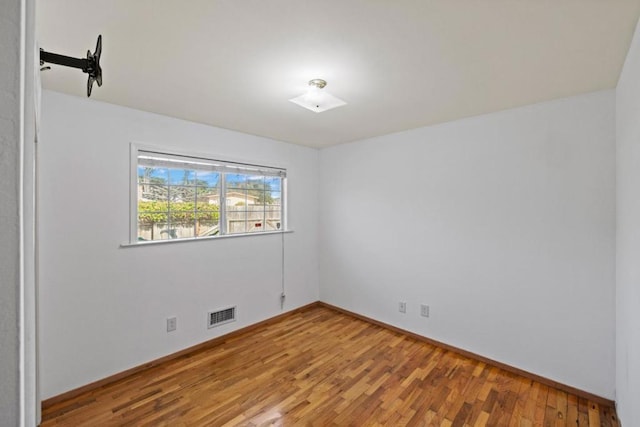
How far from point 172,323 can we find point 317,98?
244 centimetres

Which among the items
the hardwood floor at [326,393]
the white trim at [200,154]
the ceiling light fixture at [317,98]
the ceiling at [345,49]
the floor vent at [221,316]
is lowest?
the hardwood floor at [326,393]

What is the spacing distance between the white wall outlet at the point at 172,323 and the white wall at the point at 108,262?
3 cm

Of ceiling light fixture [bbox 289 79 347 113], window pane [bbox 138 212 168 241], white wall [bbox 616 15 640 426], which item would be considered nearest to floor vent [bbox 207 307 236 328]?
window pane [bbox 138 212 168 241]

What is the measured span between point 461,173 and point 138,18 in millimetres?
A: 2761

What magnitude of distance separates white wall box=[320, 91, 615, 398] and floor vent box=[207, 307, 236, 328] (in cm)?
158

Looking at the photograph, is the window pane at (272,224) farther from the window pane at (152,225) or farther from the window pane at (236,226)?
the window pane at (152,225)

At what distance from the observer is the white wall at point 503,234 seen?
7.32ft

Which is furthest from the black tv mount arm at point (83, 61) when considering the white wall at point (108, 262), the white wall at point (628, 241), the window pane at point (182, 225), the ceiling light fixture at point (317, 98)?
the white wall at point (628, 241)

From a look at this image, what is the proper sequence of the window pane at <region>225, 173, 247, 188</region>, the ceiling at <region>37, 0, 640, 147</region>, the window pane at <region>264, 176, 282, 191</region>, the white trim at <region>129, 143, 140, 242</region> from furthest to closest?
1. the window pane at <region>264, 176, 282, 191</region>
2. the window pane at <region>225, 173, 247, 188</region>
3. the white trim at <region>129, 143, 140, 242</region>
4. the ceiling at <region>37, 0, 640, 147</region>

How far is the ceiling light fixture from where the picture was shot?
6.84 feet

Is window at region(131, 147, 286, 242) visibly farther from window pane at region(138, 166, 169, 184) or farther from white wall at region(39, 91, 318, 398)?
white wall at region(39, 91, 318, 398)

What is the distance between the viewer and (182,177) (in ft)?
9.77

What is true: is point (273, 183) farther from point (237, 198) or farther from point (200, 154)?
point (200, 154)

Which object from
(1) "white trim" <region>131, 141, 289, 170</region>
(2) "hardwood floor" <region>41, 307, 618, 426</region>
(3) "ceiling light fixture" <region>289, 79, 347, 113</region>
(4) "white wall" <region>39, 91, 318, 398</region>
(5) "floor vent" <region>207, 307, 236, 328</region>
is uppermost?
(3) "ceiling light fixture" <region>289, 79, 347, 113</region>
